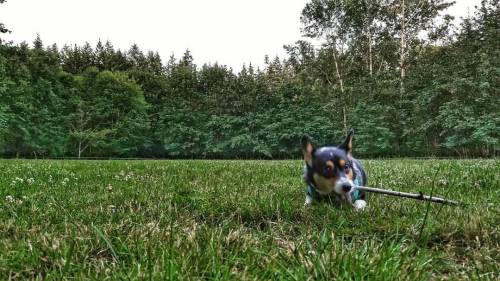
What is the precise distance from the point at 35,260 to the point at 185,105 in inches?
2057

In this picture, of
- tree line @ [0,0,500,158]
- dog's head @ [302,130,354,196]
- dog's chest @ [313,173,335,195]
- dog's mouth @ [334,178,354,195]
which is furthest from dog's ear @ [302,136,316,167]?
tree line @ [0,0,500,158]

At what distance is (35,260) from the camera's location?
219 centimetres

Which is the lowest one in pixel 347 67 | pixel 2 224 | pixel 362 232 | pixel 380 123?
pixel 362 232

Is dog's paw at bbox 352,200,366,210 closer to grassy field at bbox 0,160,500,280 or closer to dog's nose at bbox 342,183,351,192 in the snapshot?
grassy field at bbox 0,160,500,280

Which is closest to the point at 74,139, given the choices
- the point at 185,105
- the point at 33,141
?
the point at 33,141

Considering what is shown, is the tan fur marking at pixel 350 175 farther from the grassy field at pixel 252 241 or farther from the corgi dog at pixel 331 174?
the grassy field at pixel 252 241

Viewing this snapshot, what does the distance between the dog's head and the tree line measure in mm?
33609

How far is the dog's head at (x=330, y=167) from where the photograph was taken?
3.70 metres

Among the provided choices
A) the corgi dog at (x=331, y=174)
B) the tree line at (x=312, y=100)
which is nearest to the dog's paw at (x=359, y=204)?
the corgi dog at (x=331, y=174)

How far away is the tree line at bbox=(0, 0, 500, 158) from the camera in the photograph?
1414 inches

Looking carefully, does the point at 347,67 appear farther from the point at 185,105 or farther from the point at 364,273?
the point at 364,273

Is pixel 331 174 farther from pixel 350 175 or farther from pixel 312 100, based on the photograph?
pixel 312 100

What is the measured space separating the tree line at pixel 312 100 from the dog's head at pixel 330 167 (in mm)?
33609

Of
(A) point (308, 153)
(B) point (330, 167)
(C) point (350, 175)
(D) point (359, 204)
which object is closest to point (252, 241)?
(B) point (330, 167)
